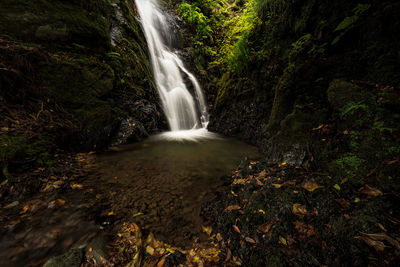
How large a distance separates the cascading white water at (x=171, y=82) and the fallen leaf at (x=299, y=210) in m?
6.24

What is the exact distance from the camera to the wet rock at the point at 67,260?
54.1 inches

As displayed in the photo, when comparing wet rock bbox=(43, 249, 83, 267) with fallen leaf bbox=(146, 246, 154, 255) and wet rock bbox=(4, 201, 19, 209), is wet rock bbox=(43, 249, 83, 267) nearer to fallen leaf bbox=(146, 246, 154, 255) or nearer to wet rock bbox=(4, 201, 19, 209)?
fallen leaf bbox=(146, 246, 154, 255)

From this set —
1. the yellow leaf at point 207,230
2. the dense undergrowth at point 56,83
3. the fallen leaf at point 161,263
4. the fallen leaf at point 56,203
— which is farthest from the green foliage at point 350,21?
the dense undergrowth at point 56,83

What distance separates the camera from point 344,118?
6.48 feet

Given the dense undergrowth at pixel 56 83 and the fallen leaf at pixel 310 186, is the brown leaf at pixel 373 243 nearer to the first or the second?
the fallen leaf at pixel 310 186

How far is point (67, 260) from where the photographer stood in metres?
1.41

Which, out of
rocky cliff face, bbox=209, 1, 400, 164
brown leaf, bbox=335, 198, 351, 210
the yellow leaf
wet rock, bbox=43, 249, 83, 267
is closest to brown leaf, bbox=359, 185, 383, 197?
brown leaf, bbox=335, 198, 351, 210

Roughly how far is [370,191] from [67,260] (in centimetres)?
302

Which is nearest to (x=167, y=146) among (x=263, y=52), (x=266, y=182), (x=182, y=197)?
(x=182, y=197)

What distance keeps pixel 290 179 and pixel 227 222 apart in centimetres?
111

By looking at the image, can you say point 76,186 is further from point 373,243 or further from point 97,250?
point 373,243

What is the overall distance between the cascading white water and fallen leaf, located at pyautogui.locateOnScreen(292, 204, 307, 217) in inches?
246

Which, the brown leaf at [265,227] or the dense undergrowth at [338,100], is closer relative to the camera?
the dense undergrowth at [338,100]

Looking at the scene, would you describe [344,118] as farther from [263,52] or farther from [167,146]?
[167,146]
